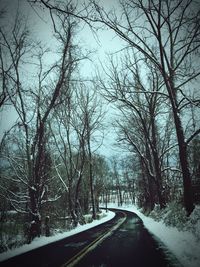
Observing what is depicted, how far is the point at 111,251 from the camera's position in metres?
7.25

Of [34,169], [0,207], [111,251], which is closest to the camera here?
[111,251]

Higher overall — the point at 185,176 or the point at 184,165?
the point at 184,165

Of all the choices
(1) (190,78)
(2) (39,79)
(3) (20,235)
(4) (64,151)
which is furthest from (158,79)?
(3) (20,235)

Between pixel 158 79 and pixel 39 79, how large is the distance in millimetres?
8873

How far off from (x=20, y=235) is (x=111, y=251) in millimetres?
7033

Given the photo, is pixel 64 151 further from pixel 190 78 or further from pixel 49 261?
pixel 49 261

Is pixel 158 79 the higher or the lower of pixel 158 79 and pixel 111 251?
the higher

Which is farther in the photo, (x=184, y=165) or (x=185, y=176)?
(x=184, y=165)

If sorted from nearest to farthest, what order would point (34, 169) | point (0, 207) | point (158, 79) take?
point (34, 169) < point (0, 207) < point (158, 79)

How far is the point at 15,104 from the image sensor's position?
12750 mm

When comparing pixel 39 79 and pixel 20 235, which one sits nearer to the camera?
pixel 20 235

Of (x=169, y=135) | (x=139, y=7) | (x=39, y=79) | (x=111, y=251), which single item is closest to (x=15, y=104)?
(x=39, y=79)

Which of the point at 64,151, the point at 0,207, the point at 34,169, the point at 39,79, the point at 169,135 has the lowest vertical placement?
the point at 0,207

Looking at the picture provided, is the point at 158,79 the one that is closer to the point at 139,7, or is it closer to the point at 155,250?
the point at 139,7
